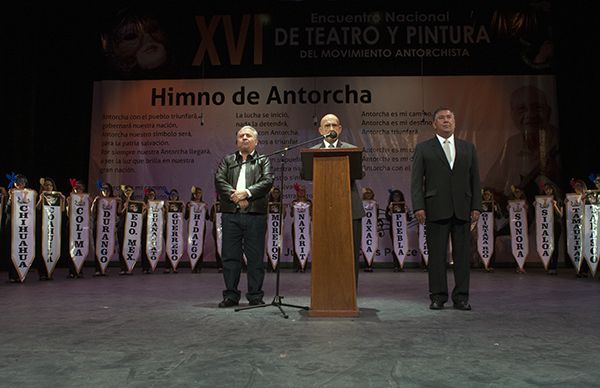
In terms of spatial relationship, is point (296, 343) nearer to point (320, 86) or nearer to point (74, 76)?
point (320, 86)

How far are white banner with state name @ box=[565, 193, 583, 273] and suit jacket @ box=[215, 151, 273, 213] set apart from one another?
492cm

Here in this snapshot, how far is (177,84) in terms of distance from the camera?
8.53 meters

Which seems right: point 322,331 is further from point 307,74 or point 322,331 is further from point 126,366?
point 307,74

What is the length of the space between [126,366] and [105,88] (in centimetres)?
775

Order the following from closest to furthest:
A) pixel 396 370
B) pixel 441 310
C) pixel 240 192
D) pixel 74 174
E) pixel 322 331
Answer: pixel 396 370 → pixel 322 331 → pixel 441 310 → pixel 240 192 → pixel 74 174

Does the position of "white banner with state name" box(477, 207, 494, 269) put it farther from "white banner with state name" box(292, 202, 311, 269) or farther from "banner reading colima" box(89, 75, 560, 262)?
"white banner with state name" box(292, 202, 311, 269)

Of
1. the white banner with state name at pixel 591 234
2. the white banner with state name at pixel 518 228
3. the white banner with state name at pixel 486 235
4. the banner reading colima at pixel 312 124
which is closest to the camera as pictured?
the white banner with state name at pixel 591 234

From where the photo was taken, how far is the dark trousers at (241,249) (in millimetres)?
3652

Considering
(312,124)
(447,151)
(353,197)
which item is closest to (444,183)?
(447,151)

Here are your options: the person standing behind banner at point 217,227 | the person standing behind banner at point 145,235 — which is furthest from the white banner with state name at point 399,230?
the person standing behind banner at point 145,235

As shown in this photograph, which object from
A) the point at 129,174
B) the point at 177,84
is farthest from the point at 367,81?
the point at 129,174

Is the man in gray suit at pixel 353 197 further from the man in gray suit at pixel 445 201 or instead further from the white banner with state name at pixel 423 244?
the white banner with state name at pixel 423 244

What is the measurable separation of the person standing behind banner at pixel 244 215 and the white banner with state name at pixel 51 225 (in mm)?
3639

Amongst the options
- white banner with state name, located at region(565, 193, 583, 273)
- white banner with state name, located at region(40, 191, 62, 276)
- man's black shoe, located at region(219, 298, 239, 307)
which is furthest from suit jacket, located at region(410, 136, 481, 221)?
white banner with state name, located at region(40, 191, 62, 276)
